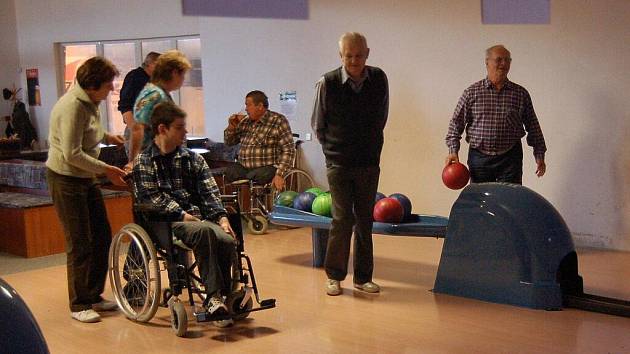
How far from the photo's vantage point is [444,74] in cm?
640

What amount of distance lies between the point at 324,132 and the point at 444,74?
226 cm

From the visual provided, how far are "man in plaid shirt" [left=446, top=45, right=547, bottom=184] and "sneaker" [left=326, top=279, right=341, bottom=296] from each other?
3.72 ft

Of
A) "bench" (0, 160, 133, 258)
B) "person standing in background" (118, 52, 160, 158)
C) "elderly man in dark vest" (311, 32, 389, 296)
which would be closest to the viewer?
"elderly man in dark vest" (311, 32, 389, 296)

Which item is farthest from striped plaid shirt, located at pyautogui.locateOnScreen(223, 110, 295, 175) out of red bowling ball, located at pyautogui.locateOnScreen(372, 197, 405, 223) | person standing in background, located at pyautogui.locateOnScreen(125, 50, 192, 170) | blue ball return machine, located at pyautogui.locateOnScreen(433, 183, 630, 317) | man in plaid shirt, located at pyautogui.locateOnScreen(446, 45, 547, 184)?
blue ball return machine, located at pyautogui.locateOnScreen(433, 183, 630, 317)

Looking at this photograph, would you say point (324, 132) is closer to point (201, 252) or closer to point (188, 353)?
point (201, 252)

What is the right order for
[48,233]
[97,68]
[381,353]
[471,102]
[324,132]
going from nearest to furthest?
[381,353] → [97,68] → [324,132] → [471,102] → [48,233]

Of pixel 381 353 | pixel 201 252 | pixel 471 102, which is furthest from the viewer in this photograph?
pixel 471 102

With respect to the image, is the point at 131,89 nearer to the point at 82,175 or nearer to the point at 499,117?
the point at 82,175

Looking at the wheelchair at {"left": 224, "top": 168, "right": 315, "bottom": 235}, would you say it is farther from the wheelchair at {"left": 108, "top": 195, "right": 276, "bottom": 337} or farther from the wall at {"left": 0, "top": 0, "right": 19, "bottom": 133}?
the wall at {"left": 0, "top": 0, "right": 19, "bottom": 133}

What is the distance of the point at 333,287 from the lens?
4539 mm

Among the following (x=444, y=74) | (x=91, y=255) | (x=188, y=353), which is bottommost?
(x=188, y=353)

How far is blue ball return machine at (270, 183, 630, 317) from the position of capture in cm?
406

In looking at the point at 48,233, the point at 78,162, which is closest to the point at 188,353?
the point at 78,162

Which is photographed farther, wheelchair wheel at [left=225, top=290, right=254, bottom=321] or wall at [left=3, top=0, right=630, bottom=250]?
wall at [left=3, top=0, right=630, bottom=250]
